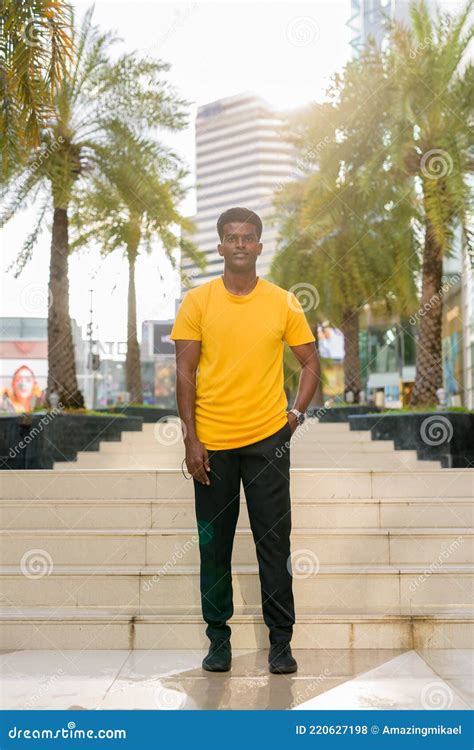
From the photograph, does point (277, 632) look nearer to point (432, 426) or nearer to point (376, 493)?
point (376, 493)

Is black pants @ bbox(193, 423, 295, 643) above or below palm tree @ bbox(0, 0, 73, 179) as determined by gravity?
below

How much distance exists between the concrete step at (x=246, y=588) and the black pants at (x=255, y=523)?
0.74m

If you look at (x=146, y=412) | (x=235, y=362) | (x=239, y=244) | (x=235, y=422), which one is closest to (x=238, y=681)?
(x=235, y=422)

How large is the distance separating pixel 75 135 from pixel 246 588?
10.9m

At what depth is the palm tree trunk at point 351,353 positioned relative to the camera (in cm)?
2008

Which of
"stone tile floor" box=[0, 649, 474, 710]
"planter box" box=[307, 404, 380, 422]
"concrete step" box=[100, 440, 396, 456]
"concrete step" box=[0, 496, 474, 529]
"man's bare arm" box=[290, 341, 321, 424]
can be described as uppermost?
"man's bare arm" box=[290, 341, 321, 424]

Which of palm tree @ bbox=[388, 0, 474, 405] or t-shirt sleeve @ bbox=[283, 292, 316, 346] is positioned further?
palm tree @ bbox=[388, 0, 474, 405]

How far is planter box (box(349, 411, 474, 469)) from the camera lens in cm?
927

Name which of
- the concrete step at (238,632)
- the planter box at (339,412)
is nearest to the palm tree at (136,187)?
the planter box at (339,412)

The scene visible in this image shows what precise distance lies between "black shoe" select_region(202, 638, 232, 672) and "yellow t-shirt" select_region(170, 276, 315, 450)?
98 centimetres

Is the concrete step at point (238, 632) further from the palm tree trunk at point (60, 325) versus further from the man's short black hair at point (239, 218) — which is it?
the palm tree trunk at point (60, 325)

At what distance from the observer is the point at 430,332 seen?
12.7 metres

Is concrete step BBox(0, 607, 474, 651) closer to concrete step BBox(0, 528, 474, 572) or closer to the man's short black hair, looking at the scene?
concrete step BBox(0, 528, 474, 572)

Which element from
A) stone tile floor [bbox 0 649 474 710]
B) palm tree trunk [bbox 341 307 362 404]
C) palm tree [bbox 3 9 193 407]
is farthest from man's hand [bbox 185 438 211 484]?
palm tree trunk [bbox 341 307 362 404]
